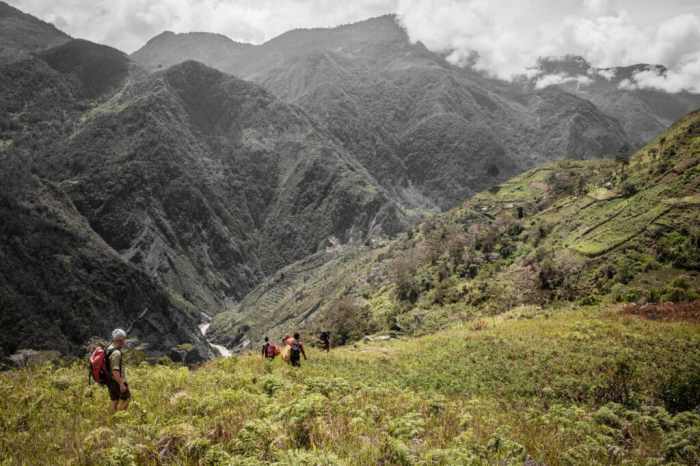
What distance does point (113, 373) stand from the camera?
10008 mm

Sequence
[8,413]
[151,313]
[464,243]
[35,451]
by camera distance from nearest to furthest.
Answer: [35,451]
[8,413]
[464,243]
[151,313]

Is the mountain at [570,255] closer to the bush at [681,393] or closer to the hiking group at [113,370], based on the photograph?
the bush at [681,393]

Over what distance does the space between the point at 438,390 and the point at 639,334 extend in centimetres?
1025

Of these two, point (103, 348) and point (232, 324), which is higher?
point (103, 348)

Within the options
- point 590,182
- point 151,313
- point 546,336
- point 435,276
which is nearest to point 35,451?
point 546,336

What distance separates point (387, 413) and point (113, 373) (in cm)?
580

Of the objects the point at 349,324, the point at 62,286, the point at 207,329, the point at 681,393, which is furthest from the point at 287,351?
the point at 207,329

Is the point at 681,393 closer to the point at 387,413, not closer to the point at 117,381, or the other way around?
the point at 387,413

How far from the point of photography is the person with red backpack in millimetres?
10008

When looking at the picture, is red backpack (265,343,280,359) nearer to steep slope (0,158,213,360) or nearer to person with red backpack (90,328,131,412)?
person with red backpack (90,328,131,412)

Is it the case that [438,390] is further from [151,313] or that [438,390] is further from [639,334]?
[151,313]

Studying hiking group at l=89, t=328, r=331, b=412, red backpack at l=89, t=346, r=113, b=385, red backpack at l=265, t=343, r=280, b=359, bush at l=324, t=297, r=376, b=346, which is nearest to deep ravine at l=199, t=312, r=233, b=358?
bush at l=324, t=297, r=376, b=346

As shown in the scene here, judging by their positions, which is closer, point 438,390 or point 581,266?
point 438,390

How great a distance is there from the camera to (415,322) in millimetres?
37281
